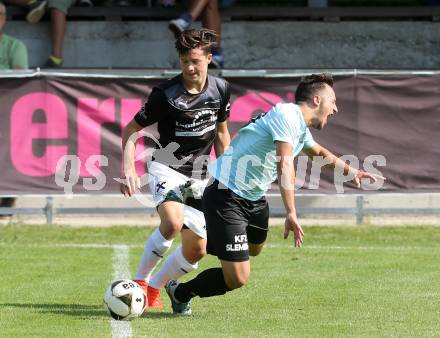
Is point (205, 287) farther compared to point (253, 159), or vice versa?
point (205, 287)

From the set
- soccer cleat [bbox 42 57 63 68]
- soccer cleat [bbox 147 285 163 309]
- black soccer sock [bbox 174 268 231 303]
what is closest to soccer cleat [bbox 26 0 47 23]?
soccer cleat [bbox 42 57 63 68]

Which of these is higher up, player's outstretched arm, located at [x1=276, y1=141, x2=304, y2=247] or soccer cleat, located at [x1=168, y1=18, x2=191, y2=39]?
soccer cleat, located at [x1=168, y1=18, x2=191, y2=39]

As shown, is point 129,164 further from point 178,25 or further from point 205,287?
point 178,25

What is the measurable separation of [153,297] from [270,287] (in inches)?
54.9

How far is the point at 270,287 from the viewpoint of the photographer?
9953mm

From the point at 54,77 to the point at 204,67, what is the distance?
5632mm

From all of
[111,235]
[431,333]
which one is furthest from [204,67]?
[111,235]

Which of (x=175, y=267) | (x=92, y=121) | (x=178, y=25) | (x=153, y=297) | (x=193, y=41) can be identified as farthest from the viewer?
(x=178, y=25)

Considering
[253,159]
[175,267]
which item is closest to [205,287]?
[175,267]

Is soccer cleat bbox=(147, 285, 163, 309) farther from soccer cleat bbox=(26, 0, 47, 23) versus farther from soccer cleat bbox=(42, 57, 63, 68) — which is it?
soccer cleat bbox=(26, 0, 47, 23)

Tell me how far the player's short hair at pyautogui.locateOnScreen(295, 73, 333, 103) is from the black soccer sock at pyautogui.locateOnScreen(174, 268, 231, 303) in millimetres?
1326

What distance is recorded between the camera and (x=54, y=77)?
14117 millimetres

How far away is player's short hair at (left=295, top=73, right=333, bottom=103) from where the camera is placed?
7941 mm

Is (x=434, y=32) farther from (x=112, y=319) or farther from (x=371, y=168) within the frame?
(x=112, y=319)
